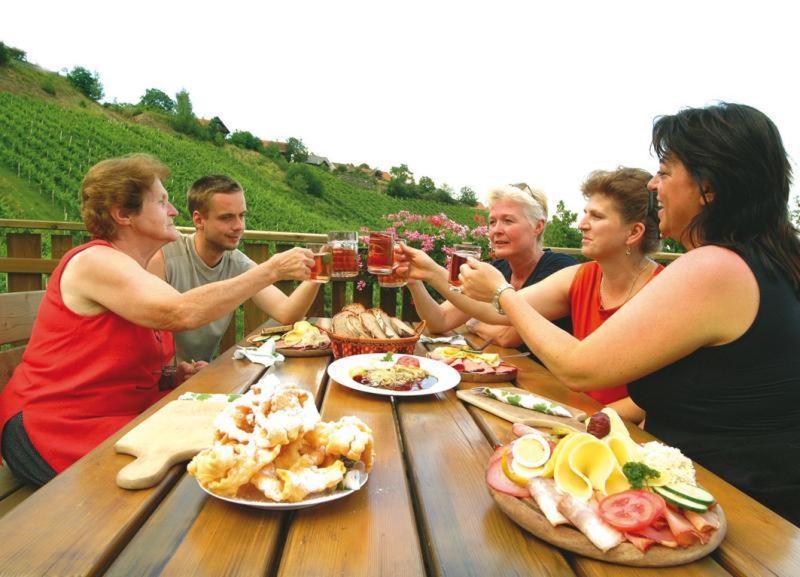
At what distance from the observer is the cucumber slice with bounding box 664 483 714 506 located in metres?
0.85

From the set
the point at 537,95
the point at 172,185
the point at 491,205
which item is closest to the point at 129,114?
the point at 172,185

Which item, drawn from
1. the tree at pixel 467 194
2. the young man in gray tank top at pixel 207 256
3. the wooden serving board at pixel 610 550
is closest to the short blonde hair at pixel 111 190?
the young man in gray tank top at pixel 207 256

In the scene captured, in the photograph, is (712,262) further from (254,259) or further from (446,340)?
(254,259)

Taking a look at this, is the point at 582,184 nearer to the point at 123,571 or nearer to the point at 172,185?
the point at 123,571

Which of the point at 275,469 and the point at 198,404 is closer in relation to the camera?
the point at 275,469

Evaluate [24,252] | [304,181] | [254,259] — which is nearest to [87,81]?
[304,181]

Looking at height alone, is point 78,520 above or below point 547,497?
below

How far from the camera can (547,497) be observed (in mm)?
872

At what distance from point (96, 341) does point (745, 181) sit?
216cm

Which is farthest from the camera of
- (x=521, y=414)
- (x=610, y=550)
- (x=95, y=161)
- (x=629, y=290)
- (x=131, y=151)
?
(x=131, y=151)

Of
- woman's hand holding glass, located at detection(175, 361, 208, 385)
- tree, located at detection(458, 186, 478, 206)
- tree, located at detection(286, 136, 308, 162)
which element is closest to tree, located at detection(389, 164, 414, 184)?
tree, located at detection(458, 186, 478, 206)

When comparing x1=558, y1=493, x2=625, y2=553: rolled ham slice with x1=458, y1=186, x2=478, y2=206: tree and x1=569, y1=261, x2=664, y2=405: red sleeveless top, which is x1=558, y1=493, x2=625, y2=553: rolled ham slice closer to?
x1=569, y1=261, x2=664, y2=405: red sleeveless top

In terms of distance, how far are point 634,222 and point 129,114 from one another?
5285 centimetres

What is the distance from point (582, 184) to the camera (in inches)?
92.2
